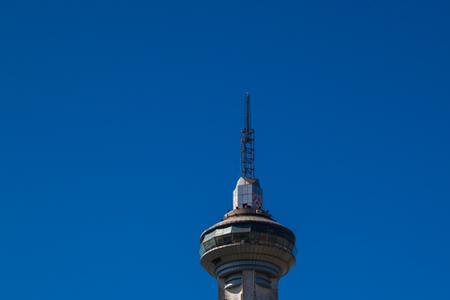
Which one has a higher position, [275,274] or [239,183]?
[239,183]

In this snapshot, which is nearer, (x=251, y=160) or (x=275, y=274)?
(x=275, y=274)

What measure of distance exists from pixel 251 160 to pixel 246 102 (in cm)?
983

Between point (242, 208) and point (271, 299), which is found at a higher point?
point (242, 208)

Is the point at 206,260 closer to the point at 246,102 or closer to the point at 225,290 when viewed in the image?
the point at 225,290

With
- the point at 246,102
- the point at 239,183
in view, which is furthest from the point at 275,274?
the point at 246,102

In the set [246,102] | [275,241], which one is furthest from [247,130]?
[275,241]

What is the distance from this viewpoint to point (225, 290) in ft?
563

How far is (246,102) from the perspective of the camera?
18512 cm

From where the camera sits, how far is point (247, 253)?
17000cm

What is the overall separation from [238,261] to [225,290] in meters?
5.08

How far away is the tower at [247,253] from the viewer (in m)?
170

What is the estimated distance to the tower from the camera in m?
170

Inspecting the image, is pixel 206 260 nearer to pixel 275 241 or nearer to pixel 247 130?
pixel 275 241

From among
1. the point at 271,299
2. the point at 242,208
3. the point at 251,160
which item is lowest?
the point at 271,299
